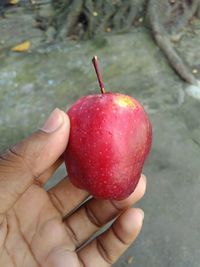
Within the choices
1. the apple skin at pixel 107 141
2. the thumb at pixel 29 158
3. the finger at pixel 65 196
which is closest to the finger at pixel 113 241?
the finger at pixel 65 196

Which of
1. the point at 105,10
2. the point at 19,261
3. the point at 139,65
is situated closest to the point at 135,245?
the point at 19,261

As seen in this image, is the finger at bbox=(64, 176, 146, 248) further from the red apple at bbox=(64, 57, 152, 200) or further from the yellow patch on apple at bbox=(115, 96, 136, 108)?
the yellow patch on apple at bbox=(115, 96, 136, 108)

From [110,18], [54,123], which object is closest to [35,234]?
[54,123]

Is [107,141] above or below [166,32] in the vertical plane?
above

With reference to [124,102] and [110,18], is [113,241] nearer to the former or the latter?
[124,102]

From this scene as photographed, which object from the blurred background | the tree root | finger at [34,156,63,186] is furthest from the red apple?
the tree root

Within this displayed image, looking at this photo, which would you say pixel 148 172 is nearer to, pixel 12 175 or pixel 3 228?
pixel 3 228

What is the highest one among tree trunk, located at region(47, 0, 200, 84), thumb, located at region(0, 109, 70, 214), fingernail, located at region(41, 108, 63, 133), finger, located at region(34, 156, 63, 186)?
fingernail, located at region(41, 108, 63, 133)
